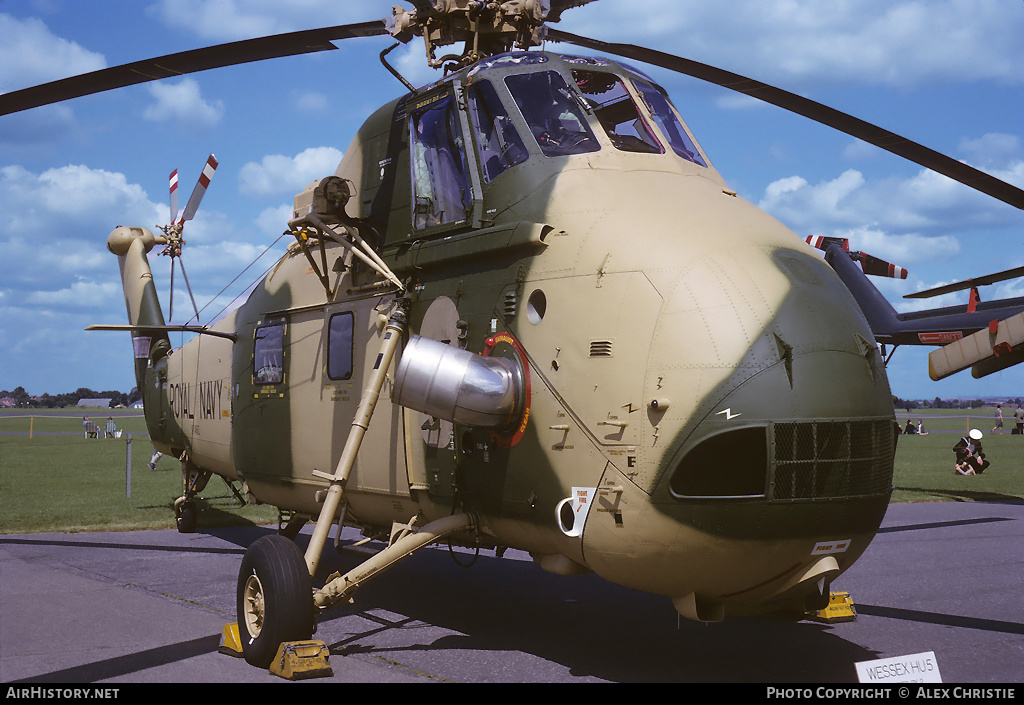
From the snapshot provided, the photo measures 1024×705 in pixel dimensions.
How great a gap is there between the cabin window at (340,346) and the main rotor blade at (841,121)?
14.1ft

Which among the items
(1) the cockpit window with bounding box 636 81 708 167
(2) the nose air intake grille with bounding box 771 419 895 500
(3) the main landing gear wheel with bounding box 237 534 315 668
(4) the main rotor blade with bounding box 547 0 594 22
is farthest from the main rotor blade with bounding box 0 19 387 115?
(2) the nose air intake grille with bounding box 771 419 895 500

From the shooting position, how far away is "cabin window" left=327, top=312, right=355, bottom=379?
27.2 feet

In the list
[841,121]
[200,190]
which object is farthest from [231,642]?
[200,190]

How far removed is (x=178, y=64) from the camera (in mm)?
8445

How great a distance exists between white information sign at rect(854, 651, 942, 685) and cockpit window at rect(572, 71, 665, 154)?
4288 mm

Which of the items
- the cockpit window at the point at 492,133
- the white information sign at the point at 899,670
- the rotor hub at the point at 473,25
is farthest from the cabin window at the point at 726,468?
the rotor hub at the point at 473,25

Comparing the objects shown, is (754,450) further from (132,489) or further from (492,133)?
(132,489)

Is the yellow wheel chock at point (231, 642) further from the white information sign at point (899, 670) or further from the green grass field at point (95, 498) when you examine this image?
the green grass field at point (95, 498)

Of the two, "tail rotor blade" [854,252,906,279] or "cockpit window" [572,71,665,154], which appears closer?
"cockpit window" [572,71,665,154]

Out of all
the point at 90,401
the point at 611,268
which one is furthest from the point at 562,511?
the point at 90,401

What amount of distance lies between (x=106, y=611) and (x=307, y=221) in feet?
14.2

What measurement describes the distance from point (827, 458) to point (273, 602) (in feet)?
13.1

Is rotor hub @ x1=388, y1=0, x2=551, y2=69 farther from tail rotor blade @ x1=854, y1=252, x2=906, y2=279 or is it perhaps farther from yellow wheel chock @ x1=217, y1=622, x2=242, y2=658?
tail rotor blade @ x1=854, y1=252, x2=906, y2=279

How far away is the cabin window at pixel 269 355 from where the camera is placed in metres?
9.46
